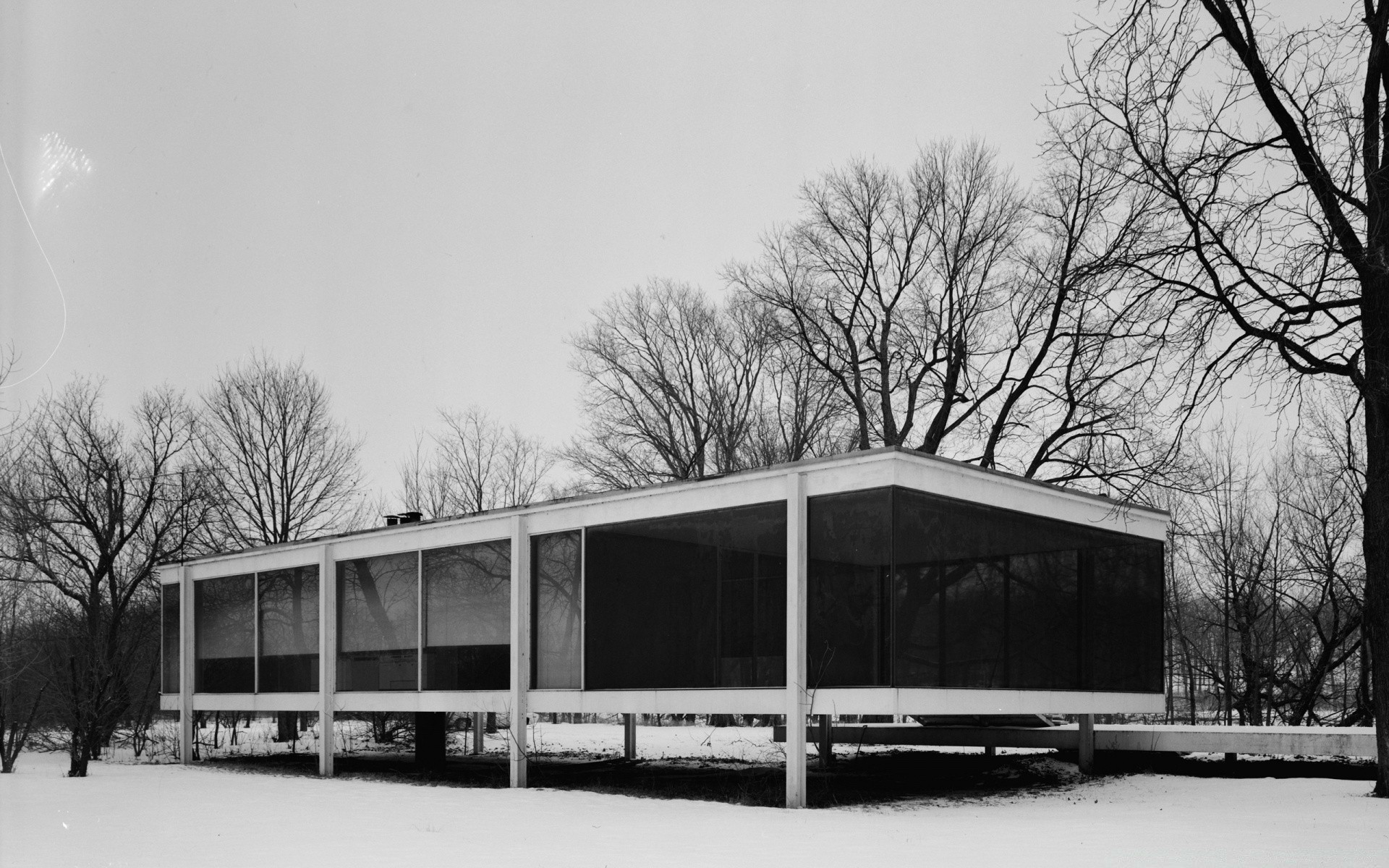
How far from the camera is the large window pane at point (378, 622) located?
21.4 meters

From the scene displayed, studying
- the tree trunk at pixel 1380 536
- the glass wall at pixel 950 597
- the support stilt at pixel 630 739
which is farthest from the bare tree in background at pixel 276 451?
the tree trunk at pixel 1380 536

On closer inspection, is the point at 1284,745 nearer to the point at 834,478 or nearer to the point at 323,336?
the point at 834,478

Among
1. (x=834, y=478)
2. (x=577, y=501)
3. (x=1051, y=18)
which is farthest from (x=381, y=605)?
(x=1051, y=18)

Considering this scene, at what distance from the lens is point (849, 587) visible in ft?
51.8

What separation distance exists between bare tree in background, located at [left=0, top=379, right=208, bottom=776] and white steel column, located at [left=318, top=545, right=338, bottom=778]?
27.0ft

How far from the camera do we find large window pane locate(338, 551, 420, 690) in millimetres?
21438

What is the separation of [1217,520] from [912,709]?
75.2 ft

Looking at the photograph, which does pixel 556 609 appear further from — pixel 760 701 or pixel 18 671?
pixel 18 671

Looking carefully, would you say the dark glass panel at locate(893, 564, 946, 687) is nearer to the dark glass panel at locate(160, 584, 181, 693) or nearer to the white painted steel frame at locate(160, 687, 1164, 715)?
the white painted steel frame at locate(160, 687, 1164, 715)

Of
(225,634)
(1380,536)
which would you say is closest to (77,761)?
(225,634)

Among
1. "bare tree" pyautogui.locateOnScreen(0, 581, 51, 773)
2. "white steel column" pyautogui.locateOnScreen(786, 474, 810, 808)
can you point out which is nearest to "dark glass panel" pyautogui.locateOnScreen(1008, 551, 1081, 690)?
"white steel column" pyautogui.locateOnScreen(786, 474, 810, 808)

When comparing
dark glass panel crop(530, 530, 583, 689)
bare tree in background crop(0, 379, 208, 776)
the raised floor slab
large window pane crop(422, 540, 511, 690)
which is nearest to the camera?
dark glass panel crop(530, 530, 583, 689)

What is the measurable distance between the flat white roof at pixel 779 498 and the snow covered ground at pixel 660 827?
3856 millimetres

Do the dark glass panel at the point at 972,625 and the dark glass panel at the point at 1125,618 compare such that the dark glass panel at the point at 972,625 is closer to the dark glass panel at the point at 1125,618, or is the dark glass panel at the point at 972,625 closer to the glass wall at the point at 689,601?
the glass wall at the point at 689,601
